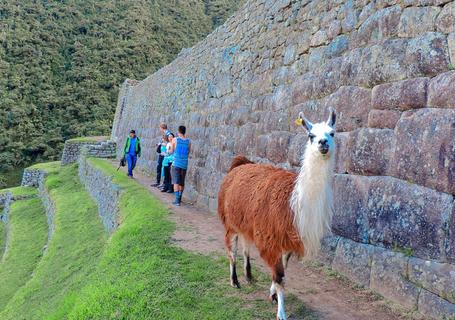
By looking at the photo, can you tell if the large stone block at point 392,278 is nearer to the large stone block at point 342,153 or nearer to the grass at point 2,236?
the large stone block at point 342,153

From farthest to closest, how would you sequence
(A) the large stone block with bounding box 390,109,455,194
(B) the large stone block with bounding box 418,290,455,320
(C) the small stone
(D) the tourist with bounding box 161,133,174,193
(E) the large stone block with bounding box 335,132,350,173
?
(D) the tourist with bounding box 161,133,174,193
(C) the small stone
(E) the large stone block with bounding box 335,132,350,173
(A) the large stone block with bounding box 390,109,455,194
(B) the large stone block with bounding box 418,290,455,320

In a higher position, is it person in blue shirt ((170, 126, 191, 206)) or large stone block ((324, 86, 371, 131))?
large stone block ((324, 86, 371, 131))

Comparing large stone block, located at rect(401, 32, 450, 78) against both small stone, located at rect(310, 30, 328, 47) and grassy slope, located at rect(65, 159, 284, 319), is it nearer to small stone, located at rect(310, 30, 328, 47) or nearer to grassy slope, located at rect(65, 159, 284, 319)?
small stone, located at rect(310, 30, 328, 47)

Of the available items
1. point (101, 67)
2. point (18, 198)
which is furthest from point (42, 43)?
point (18, 198)

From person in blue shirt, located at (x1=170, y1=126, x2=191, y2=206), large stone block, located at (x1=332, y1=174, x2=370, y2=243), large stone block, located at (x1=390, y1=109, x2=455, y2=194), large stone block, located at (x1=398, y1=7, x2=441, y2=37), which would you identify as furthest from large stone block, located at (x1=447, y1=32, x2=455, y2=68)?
person in blue shirt, located at (x1=170, y1=126, x2=191, y2=206)

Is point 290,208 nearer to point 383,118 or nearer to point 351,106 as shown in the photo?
point 383,118

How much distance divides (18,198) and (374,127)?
18.7 metres

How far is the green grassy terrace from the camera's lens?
10.9ft

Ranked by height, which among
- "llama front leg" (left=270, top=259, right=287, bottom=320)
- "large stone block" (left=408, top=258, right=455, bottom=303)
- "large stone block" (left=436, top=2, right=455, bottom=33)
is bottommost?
"llama front leg" (left=270, top=259, right=287, bottom=320)

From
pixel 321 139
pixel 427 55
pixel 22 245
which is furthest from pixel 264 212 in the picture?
pixel 22 245

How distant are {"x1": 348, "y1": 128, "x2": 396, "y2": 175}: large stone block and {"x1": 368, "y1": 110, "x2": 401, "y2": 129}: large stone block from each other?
0.14 ft

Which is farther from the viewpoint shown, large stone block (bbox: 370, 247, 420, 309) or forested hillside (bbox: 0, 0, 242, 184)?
forested hillside (bbox: 0, 0, 242, 184)

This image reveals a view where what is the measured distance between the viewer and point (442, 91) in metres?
2.94

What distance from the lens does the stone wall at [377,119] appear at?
290cm
